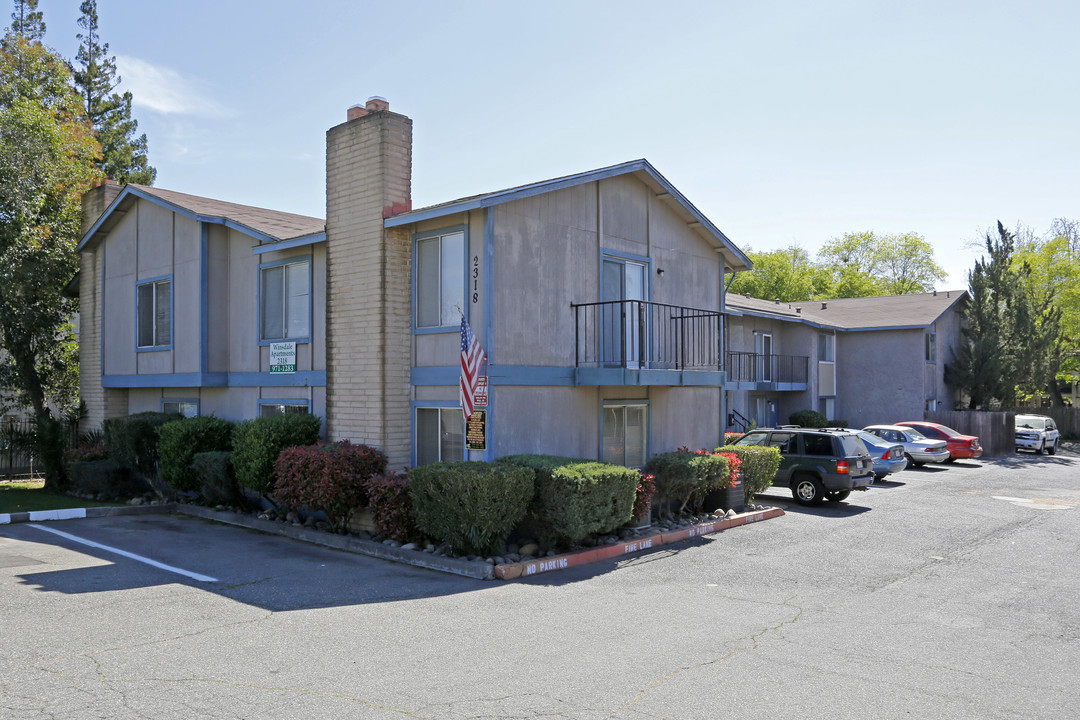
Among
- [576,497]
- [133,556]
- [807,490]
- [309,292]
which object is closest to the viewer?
[576,497]

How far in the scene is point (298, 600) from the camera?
8.88 m

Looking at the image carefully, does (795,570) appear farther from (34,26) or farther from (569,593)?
(34,26)

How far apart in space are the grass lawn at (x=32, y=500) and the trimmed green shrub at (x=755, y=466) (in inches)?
499

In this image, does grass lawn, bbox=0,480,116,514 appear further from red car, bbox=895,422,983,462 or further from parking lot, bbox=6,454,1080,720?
red car, bbox=895,422,983,462

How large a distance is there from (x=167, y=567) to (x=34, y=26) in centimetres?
3598

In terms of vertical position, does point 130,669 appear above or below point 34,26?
below

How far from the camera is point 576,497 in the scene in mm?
11031

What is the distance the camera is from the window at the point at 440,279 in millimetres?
12898

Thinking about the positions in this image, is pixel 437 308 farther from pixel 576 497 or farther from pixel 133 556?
pixel 133 556

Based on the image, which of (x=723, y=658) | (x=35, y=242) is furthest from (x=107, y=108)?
(x=723, y=658)

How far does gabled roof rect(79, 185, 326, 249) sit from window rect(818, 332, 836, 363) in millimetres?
20881

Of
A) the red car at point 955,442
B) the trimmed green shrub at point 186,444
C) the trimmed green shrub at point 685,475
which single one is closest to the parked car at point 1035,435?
the red car at point 955,442

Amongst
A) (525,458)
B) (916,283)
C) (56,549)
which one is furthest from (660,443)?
(916,283)

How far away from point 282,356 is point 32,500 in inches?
253
